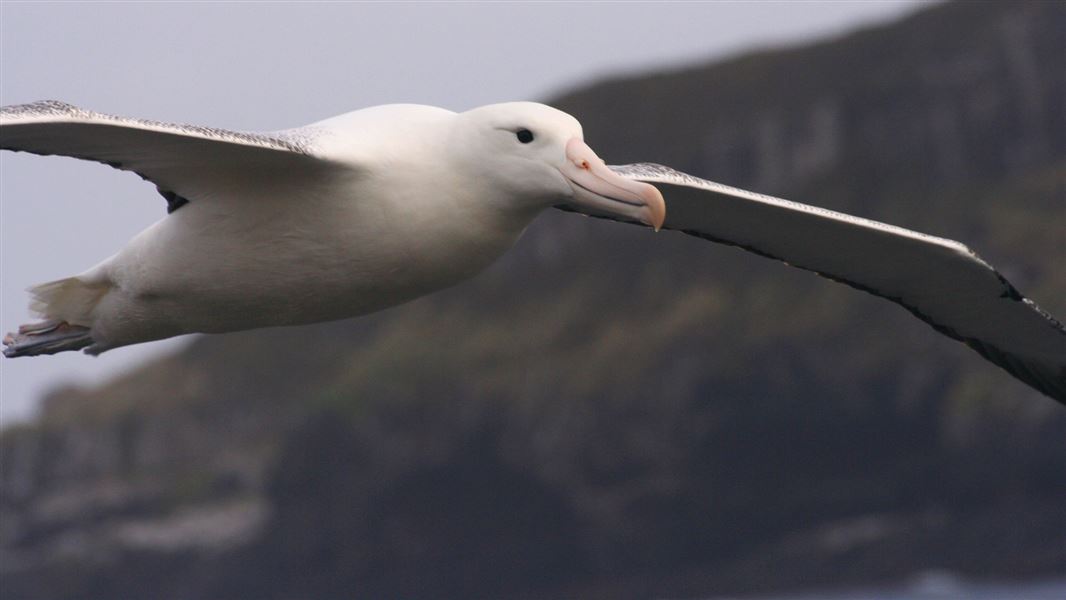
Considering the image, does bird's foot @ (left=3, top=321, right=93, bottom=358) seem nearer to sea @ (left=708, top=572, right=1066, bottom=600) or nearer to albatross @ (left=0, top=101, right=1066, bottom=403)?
albatross @ (left=0, top=101, right=1066, bottom=403)

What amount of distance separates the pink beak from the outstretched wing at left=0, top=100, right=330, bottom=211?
4.07 ft

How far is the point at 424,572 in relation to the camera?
242ft

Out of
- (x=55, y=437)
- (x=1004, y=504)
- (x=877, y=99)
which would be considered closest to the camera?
(x=1004, y=504)

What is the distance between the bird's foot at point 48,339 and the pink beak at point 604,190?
328 cm

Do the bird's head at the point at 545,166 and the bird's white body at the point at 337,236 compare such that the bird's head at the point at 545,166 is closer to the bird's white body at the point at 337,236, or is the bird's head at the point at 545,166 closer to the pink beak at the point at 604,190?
the pink beak at the point at 604,190

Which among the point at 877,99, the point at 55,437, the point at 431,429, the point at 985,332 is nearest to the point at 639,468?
the point at 431,429

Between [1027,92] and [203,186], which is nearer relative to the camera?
[203,186]

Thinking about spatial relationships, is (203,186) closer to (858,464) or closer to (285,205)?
(285,205)

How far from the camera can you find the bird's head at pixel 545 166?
9.54 metres

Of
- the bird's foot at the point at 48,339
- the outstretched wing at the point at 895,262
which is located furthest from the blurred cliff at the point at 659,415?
the bird's foot at the point at 48,339

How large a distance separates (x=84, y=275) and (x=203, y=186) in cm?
129

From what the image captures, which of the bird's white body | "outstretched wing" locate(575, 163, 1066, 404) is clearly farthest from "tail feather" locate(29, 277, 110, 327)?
"outstretched wing" locate(575, 163, 1066, 404)

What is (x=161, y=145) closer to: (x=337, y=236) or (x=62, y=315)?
(x=337, y=236)

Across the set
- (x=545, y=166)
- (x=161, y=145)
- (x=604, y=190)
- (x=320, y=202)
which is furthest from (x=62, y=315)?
(x=604, y=190)
